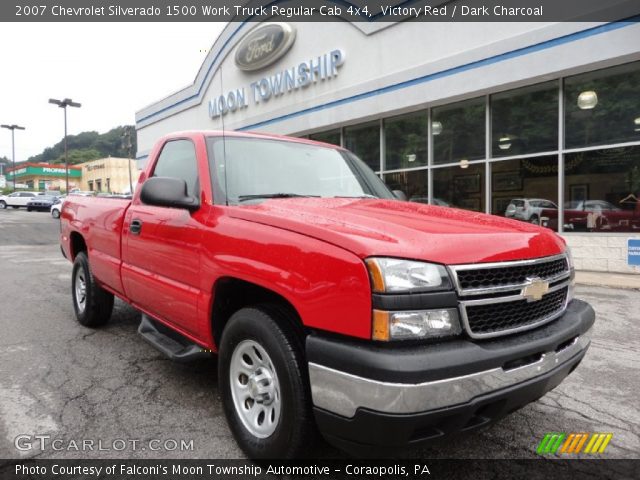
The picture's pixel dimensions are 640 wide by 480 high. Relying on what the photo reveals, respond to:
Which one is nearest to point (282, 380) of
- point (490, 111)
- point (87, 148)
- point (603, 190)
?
point (603, 190)

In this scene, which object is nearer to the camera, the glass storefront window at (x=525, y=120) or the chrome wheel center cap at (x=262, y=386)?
the chrome wheel center cap at (x=262, y=386)

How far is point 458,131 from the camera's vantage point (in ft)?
34.0

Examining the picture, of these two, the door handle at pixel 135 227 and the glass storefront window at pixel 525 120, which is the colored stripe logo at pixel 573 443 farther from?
the glass storefront window at pixel 525 120

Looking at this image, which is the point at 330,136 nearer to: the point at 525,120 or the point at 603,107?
the point at 525,120

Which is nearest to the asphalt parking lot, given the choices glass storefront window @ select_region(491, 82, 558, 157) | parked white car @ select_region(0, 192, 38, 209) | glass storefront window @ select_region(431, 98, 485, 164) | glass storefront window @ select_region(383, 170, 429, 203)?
glass storefront window @ select_region(491, 82, 558, 157)

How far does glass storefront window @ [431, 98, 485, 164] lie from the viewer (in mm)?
10000

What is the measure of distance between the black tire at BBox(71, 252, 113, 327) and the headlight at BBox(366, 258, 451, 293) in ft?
12.4

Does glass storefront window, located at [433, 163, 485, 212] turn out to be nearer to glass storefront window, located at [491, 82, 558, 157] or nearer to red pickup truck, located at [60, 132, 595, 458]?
glass storefront window, located at [491, 82, 558, 157]

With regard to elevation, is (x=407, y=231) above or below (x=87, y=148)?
below

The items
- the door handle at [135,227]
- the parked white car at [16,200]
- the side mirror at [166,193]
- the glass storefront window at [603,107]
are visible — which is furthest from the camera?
the parked white car at [16,200]

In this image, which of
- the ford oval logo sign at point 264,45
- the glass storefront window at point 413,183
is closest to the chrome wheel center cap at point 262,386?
the glass storefront window at point 413,183

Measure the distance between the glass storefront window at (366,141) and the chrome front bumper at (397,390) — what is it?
420 inches

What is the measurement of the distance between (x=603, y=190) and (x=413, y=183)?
4237 millimetres

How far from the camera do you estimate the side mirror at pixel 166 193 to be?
2.72m
